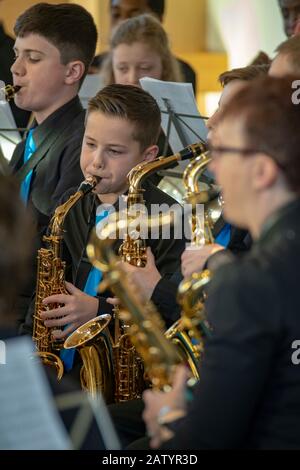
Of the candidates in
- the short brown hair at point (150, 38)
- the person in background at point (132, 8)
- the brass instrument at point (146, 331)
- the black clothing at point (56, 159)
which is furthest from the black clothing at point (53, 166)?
the person in background at point (132, 8)

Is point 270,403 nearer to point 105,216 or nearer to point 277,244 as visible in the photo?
point 277,244

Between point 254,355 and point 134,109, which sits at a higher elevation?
point 134,109

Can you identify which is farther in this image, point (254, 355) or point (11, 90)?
point (11, 90)

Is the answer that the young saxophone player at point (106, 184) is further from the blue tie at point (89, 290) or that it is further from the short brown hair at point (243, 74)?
the short brown hair at point (243, 74)

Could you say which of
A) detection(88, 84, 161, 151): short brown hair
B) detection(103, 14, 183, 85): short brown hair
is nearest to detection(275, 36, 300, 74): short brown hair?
detection(88, 84, 161, 151): short brown hair

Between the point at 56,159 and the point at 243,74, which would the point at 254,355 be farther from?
the point at 56,159

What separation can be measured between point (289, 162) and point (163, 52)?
2461 mm

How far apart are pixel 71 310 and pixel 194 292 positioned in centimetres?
76

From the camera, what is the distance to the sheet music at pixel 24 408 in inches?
48.5

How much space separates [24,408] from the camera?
1241 millimetres

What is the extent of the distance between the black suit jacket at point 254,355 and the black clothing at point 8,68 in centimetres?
283

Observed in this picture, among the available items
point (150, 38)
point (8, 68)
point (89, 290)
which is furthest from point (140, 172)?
point (8, 68)

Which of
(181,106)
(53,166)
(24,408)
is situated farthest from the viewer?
(181,106)

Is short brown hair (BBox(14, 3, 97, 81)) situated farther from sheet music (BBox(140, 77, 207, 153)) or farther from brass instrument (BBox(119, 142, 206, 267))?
brass instrument (BBox(119, 142, 206, 267))
